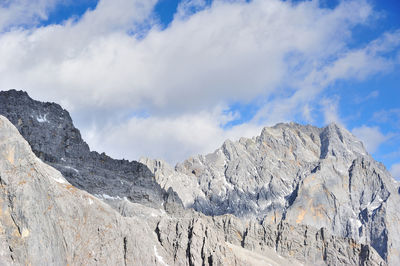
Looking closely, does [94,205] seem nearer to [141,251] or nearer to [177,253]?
[141,251]

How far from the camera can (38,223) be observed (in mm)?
112125

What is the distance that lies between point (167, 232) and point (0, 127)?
194 ft

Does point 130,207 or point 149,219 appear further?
point 130,207

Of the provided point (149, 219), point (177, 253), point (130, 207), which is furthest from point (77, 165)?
point (177, 253)

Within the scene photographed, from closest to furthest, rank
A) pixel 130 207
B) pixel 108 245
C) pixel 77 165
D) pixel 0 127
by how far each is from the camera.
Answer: pixel 0 127
pixel 108 245
pixel 130 207
pixel 77 165

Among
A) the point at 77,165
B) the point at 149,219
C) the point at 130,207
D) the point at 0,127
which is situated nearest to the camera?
the point at 0,127

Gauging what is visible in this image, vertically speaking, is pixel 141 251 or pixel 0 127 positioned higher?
pixel 0 127

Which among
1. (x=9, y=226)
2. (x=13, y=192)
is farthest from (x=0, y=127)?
(x=9, y=226)

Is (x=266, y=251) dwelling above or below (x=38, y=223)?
above

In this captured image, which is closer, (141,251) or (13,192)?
(13,192)

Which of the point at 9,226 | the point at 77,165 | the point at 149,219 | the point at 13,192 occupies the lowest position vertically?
the point at 9,226

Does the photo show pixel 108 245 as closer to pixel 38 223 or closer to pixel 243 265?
pixel 38 223

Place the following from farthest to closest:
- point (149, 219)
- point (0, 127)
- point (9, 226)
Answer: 1. point (149, 219)
2. point (0, 127)
3. point (9, 226)

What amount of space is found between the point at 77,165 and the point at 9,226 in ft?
300
